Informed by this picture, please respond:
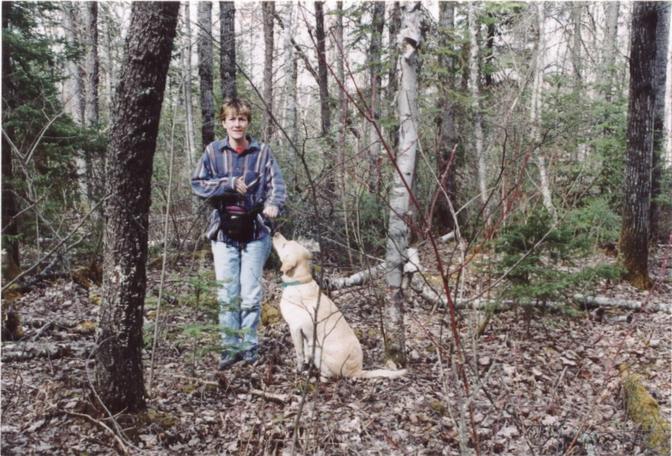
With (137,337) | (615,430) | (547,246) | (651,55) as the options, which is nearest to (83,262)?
(137,337)

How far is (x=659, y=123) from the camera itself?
1020cm

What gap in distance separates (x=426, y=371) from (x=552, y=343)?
174 cm

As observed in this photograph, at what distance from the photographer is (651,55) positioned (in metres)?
7.06

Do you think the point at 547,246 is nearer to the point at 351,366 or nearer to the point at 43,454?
the point at 351,366

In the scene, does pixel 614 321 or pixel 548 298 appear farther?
pixel 614 321

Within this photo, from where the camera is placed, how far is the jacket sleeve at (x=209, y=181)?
4.32 meters

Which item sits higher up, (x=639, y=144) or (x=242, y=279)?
(x=639, y=144)

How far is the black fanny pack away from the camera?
4.36 m

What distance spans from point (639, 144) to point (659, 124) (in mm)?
3720

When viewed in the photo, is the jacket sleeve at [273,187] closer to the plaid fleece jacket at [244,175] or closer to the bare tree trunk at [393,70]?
the plaid fleece jacket at [244,175]

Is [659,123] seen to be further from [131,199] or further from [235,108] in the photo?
[131,199]

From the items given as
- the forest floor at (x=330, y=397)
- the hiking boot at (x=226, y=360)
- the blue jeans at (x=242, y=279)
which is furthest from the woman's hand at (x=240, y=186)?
the hiking boot at (x=226, y=360)

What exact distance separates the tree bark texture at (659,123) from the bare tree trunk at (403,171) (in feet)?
25.1

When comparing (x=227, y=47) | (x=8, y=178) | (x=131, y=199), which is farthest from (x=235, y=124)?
(x=227, y=47)
